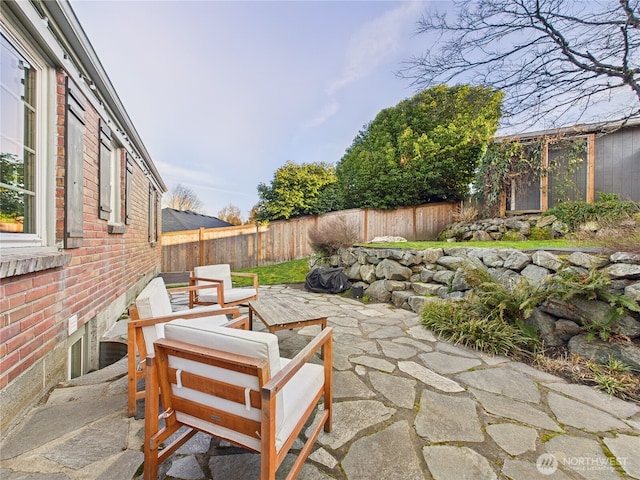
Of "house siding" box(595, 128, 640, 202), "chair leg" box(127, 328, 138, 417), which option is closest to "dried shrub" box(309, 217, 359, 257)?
"chair leg" box(127, 328, 138, 417)

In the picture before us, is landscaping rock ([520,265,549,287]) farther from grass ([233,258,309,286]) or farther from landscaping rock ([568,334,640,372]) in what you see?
grass ([233,258,309,286])

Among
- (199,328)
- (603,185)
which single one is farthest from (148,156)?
(603,185)

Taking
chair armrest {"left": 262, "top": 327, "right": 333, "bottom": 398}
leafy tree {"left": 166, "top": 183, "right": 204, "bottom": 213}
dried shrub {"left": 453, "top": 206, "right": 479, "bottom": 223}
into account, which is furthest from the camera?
leafy tree {"left": 166, "top": 183, "right": 204, "bottom": 213}

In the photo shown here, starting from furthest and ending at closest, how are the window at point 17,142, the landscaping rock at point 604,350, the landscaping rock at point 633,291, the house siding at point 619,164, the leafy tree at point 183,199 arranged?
the leafy tree at point 183,199, the house siding at point 619,164, the landscaping rock at point 633,291, the landscaping rock at point 604,350, the window at point 17,142

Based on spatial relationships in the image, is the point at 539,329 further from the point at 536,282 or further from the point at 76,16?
the point at 76,16

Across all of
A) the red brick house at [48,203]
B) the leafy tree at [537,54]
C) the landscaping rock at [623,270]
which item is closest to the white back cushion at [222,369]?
the red brick house at [48,203]

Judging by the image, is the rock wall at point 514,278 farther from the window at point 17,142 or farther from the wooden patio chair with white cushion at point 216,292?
the window at point 17,142

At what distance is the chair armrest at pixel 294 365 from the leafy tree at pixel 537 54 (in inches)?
238

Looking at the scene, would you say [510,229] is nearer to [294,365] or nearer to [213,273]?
[213,273]

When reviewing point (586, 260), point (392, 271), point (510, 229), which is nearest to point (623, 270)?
point (586, 260)

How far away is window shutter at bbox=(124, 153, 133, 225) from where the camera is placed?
4.33 meters

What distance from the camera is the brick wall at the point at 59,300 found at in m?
1.65

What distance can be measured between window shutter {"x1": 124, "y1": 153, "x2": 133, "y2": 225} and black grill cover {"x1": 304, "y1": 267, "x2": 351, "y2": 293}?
367 cm

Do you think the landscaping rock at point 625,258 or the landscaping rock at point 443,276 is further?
the landscaping rock at point 443,276
